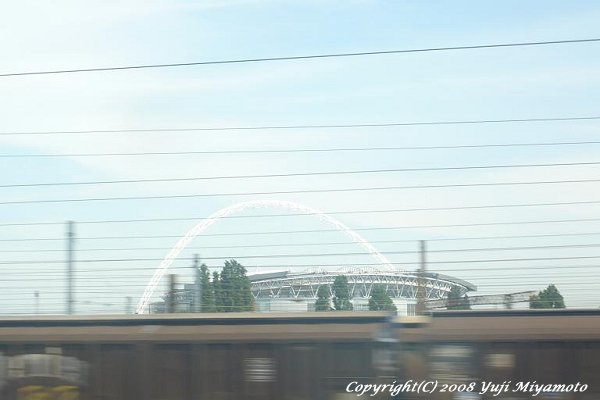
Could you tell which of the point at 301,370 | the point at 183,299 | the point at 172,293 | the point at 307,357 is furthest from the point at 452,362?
the point at 183,299

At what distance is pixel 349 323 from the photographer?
1446cm

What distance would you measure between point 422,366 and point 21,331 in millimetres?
8265

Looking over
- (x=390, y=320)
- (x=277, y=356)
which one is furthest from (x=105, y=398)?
(x=390, y=320)

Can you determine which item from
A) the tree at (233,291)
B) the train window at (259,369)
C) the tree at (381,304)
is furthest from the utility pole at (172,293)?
the train window at (259,369)

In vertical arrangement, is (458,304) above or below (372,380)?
above

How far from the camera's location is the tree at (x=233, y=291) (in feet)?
80.0

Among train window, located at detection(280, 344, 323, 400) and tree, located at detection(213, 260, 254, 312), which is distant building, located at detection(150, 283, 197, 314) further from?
train window, located at detection(280, 344, 323, 400)

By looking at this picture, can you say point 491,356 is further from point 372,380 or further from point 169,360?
point 169,360

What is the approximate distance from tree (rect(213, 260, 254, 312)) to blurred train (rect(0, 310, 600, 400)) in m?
7.74

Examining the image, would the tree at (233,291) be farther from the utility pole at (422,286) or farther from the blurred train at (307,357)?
the blurred train at (307,357)

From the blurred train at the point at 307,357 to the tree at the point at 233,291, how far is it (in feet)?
25.4

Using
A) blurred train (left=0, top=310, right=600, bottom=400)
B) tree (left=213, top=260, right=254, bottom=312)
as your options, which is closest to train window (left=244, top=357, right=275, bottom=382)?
blurred train (left=0, top=310, right=600, bottom=400)

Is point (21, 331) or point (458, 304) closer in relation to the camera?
point (21, 331)

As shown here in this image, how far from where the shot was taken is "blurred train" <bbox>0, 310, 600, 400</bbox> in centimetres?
1337
